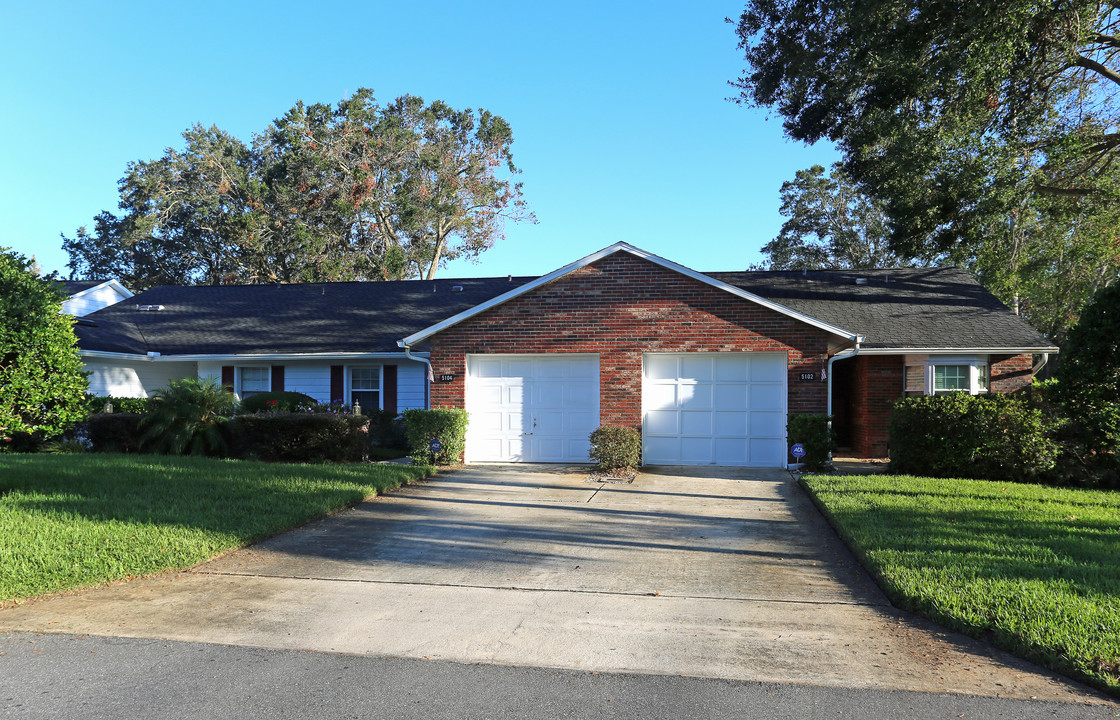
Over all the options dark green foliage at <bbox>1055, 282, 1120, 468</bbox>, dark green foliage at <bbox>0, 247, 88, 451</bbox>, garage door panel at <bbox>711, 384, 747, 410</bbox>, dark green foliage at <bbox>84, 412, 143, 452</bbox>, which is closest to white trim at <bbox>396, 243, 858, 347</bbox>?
garage door panel at <bbox>711, 384, 747, 410</bbox>

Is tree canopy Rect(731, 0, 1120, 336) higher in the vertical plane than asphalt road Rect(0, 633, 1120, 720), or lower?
higher

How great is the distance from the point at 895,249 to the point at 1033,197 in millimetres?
3427

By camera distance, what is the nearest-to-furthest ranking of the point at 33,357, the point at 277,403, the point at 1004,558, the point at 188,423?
1. the point at 1004,558
2. the point at 33,357
3. the point at 188,423
4. the point at 277,403

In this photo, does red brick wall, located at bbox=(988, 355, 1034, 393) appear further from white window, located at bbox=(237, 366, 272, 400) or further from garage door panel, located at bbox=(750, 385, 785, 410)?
white window, located at bbox=(237, 366, 272, 400)

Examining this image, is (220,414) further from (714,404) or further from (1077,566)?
(1077,566)

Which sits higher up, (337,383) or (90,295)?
(90,295)

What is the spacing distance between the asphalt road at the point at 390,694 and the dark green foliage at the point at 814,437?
32.0 ft

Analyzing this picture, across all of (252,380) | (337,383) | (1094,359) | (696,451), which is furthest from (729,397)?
(252,380)

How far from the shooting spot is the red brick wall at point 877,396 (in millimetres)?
16953

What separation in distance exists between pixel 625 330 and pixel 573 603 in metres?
9.11

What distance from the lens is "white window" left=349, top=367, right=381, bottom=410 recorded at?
1942 cm

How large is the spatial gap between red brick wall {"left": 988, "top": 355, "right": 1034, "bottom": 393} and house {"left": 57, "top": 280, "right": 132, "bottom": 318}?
28.0 meters

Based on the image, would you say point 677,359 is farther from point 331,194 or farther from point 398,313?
point 331,194

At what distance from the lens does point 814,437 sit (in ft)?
46.2
